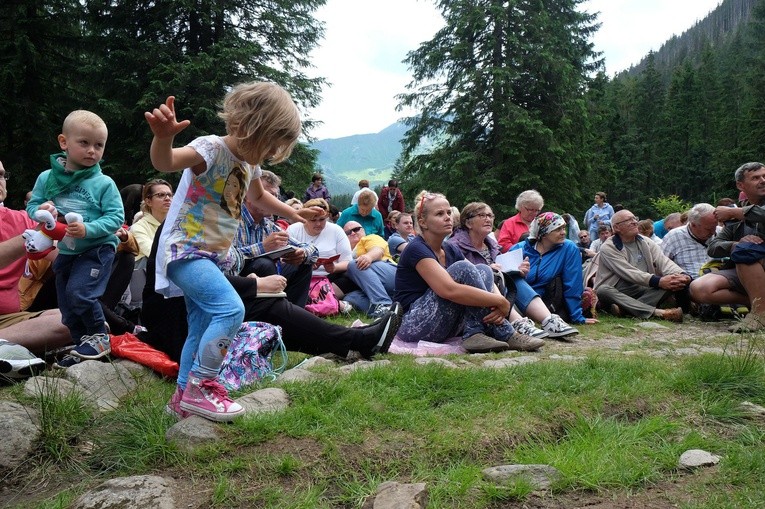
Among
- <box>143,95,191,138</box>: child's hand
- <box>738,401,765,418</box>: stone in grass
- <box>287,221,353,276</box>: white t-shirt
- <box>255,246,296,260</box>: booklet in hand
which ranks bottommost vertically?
<box>738,401,765,418</box>: stone in grass

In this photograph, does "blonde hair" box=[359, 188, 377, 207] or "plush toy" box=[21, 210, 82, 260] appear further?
"blonde hair" box=[359, 188, 377, 207]

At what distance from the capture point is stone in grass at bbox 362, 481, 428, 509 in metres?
2.21

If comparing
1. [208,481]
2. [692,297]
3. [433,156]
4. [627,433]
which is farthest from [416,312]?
[433,156]

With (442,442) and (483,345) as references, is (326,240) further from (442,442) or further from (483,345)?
(442,442)

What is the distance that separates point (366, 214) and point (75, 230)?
22.6 ft

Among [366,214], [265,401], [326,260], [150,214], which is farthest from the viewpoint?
[366,214]

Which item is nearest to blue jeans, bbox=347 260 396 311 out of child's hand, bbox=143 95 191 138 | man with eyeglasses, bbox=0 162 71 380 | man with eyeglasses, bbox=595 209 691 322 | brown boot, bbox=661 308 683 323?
man with eyeglasses, bbox=595 209 691 322

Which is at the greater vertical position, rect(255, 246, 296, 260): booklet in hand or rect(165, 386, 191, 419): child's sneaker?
rect(255, 246, 296, 260): booklet in hand

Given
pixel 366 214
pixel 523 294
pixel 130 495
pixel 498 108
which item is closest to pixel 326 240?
pixel 523 294

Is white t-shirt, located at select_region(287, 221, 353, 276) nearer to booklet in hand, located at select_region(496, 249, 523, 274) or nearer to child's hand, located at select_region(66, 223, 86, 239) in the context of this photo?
booklet in hand, located at select_region(496, 249, 523, 274)

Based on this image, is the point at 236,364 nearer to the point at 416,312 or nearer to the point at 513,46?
the point at 416,312

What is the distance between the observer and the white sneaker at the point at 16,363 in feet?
12.0

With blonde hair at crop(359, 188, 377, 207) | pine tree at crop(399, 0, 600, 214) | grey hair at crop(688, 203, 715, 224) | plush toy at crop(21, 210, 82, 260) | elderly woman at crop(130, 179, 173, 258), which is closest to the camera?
plush toy at crop(21, 210, 82, 260)

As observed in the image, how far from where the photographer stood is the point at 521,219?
358 inches
